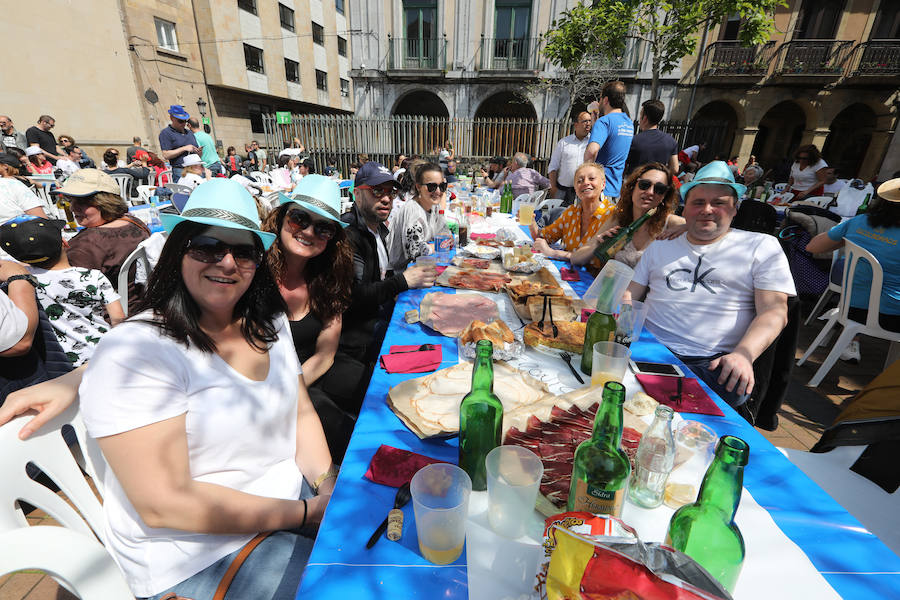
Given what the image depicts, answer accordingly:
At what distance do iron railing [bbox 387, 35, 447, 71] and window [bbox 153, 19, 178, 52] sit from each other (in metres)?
9.36

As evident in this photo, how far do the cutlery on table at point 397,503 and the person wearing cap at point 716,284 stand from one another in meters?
1.80

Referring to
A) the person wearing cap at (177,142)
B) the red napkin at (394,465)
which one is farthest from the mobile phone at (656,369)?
the person wearing cap at (177,142)

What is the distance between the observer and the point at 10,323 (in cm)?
189

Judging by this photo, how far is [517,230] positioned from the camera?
491 centimetres

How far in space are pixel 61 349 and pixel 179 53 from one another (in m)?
20.4

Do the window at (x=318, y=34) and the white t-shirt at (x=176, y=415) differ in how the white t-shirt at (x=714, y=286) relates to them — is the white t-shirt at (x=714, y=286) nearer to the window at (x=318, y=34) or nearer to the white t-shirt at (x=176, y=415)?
the white t-shirt at (x=176, y=415)

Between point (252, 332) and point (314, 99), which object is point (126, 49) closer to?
point (314, 99)

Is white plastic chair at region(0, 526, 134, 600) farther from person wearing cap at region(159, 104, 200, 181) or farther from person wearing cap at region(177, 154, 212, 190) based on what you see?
person wearing cap at region(159, 104, 200, 181)

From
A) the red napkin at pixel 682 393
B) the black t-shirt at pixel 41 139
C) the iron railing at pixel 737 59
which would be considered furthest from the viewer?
the iron railing at pixel 737 59

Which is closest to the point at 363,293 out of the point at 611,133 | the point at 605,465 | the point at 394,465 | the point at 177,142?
the point at 394,465

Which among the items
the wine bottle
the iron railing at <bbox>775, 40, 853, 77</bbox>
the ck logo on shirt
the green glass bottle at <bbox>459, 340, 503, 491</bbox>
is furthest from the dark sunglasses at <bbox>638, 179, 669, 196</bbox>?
the iron railing at <bbox>775, 40, 853, 77</bbox>

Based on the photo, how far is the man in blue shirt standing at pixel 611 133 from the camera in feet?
17.8

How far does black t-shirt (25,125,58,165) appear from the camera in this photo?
998 centimetres

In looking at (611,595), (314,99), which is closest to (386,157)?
(314,99)
